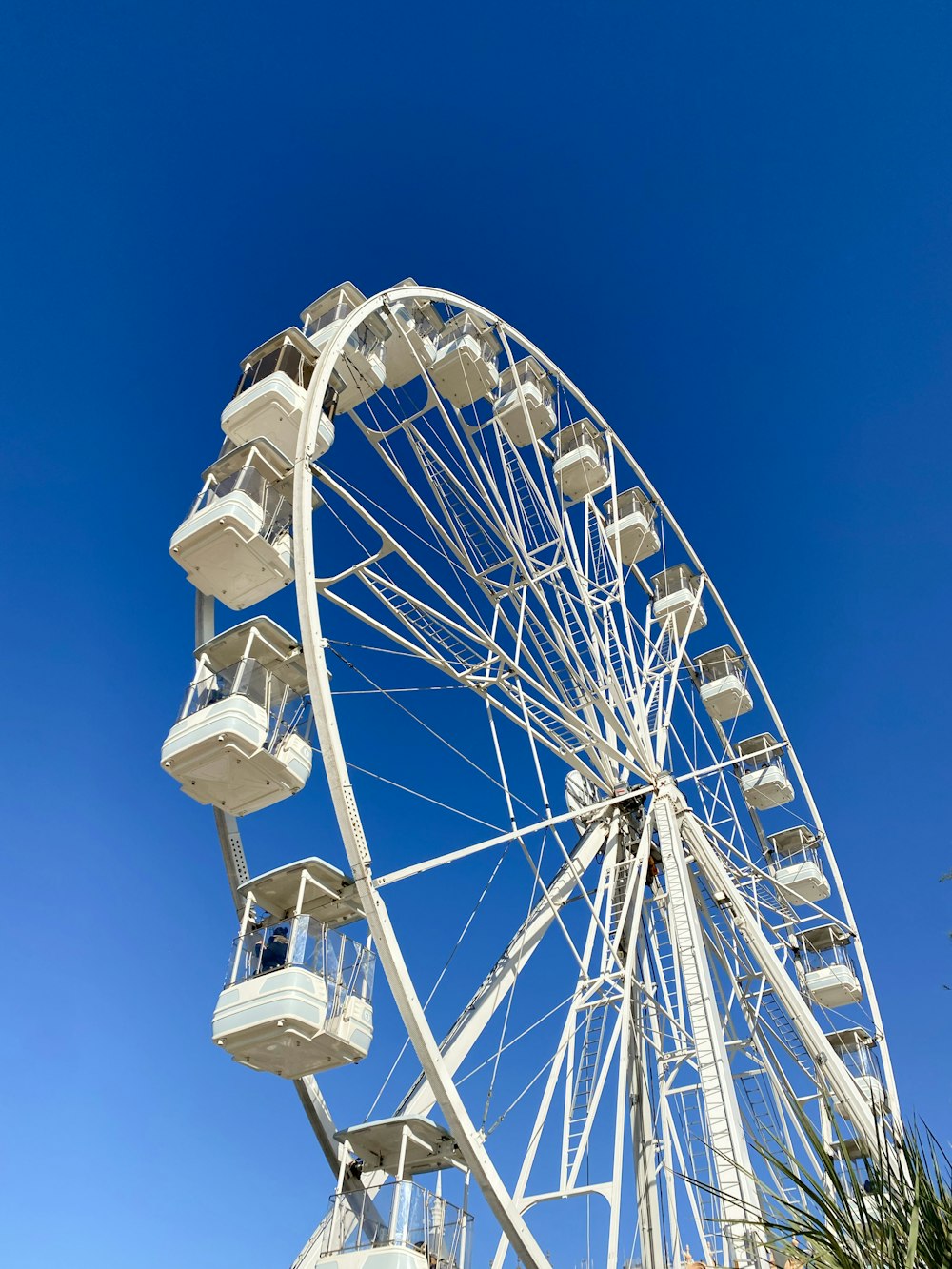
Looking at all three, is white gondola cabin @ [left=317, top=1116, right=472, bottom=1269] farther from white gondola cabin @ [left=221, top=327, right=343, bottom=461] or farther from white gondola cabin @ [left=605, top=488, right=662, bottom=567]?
white gondola cabin @ [left=605, top=488, right=662, bottom=567]

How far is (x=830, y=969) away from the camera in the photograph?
17109 millimetres

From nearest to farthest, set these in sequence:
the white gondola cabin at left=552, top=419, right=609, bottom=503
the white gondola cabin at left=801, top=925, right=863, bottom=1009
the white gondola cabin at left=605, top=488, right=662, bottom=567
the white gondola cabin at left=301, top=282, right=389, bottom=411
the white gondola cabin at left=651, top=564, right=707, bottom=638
Result: the white gondola cabin at left=301, top=282, right=389, bottom=411
the white gondola cabin at left=801, top=925, right=863, bottom=1009
the white gondola cabin at left=552, top=419, right=609, bottom=503
the white gondola cabin at left=605, top=488, right=662, bottom=567
the white gondola cabin at left=651, top=564, right=707, bottom=638

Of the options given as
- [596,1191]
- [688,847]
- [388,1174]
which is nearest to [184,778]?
[388,1174]

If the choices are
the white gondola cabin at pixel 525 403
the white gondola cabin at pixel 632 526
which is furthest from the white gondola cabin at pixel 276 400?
the white gondola cabin at pixel 632 526

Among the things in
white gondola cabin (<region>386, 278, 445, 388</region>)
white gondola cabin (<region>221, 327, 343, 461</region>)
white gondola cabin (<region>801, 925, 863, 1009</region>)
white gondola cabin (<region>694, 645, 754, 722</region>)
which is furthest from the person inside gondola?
white gondola cabin (<region>694, 645, 754, 722</region>)

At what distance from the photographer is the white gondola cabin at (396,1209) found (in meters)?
8.09

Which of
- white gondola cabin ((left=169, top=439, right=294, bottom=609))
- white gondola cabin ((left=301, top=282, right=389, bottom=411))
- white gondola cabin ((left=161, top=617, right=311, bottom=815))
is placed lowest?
white gondola cabin ((left=161, top=617, right=311, bottom=815))

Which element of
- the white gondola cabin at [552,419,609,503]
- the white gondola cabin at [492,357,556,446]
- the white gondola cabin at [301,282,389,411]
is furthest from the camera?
the white gondola cabin at [552,419,609,503]

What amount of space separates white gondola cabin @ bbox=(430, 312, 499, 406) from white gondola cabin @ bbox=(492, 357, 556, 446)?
0.47 m

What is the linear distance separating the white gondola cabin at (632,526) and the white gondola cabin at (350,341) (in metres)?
5.71

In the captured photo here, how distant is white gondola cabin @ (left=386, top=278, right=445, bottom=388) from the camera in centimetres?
1351

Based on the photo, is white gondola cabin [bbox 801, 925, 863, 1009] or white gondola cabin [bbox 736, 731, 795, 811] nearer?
white gondola cabin [bbox 801, 925, 863, 1009]

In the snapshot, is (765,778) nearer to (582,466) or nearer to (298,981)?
(582,466)

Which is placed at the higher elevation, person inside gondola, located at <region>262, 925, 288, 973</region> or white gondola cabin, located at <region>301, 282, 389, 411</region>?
white gondola cabin, located at <region>301, 282, 389, 411</region>
